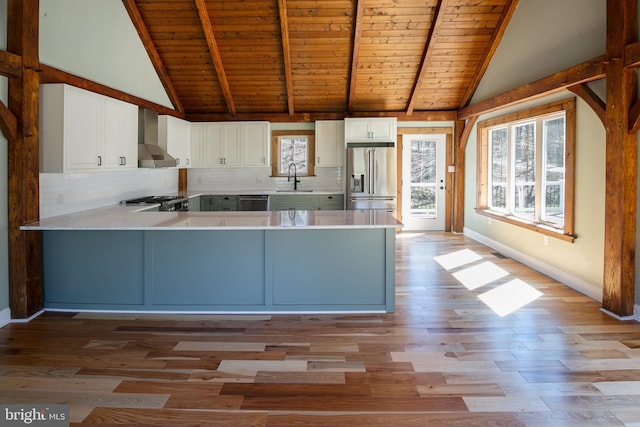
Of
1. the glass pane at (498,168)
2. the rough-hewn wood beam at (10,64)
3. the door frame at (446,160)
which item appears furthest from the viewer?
the door frame at (446,160)

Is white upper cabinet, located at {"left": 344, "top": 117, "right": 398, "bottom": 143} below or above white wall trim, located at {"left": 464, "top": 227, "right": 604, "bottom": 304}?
above

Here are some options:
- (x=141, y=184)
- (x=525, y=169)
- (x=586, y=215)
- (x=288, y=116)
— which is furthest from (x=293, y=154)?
(x=586, y=215)

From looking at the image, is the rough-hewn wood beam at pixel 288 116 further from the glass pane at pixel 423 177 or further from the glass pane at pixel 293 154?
the glass pane at pixel 423 177

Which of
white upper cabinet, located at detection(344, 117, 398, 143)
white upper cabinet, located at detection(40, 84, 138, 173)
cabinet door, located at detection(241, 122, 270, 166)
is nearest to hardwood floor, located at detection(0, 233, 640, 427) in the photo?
white upper cabinet, located at detection(40, 84, 138, 173)

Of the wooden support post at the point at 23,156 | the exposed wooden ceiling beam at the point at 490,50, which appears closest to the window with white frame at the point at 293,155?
the exposed wooden ceiling beam at the point at 490,50

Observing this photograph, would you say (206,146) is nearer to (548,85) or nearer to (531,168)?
(531,168)

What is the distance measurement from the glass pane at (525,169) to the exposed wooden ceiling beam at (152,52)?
5.22 meters

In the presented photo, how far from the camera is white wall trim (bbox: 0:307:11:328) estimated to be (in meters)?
3.82

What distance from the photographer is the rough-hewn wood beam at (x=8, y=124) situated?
368 centimetres

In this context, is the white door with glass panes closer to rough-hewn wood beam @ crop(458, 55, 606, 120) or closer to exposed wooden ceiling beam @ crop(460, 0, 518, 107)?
exposed wooden ceiling beam @ crop(460, 0, 518, 107)

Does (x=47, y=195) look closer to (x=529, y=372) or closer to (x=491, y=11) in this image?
(x=529, y=372)

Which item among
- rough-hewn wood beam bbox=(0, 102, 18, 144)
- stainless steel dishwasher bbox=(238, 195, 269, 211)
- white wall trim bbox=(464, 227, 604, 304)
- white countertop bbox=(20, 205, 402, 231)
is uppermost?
rough-hewn wood beam bbox=(0, 102, 18, 144)

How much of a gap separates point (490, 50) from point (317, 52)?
251cm

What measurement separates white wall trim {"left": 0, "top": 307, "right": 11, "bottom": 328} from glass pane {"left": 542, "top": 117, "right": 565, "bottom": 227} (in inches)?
224
